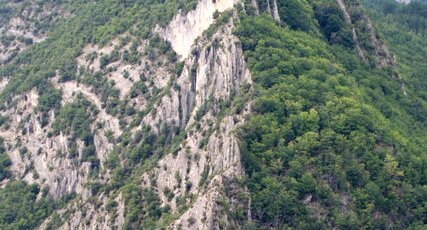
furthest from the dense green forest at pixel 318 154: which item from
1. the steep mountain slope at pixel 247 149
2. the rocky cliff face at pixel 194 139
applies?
the rocky cliff face at pixel 194 139

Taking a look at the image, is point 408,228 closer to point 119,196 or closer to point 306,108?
point 306,108

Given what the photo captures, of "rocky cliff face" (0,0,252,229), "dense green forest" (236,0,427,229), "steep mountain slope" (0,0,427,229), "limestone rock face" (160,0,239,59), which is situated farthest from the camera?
"limestone rock face" (160,0,239,59)

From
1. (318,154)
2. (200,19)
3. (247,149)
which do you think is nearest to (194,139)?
(247,149)

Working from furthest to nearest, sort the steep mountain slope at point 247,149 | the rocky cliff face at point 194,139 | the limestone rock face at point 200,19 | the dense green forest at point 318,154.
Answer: the limestone rock face at point 200,19 < the dense green forest at point 318,154 < the steep mountain slope at point 247,149 < the rocky cliff face at point 194,139

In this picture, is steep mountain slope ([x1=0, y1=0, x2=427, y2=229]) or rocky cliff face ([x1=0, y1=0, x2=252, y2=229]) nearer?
rocky cliff face ([x1=0, y1=0, x2=252, y2=229])

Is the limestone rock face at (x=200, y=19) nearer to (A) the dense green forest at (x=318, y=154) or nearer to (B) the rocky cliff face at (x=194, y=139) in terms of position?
(B) the rocky cliff face at (x=194, y=139)

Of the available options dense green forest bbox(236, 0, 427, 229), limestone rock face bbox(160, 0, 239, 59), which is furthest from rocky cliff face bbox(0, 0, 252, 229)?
dense green forest bbox(236, 0, 427, 229)

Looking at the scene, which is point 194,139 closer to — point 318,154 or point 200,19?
point 318,154

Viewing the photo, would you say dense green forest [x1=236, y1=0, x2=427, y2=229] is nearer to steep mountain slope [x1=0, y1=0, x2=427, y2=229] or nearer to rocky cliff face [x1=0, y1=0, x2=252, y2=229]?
steep mountain slope [x1=0, y1=0, x2=427, y2=229]

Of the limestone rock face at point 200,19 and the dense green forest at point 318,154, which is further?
the limestone rock face at point 200,19

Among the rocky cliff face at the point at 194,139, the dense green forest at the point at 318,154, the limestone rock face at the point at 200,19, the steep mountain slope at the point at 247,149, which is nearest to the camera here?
the rocky cliff face at the point at 194,139

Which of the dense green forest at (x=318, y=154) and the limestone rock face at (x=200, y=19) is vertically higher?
the limestone rock face at (x=200, y=19)
